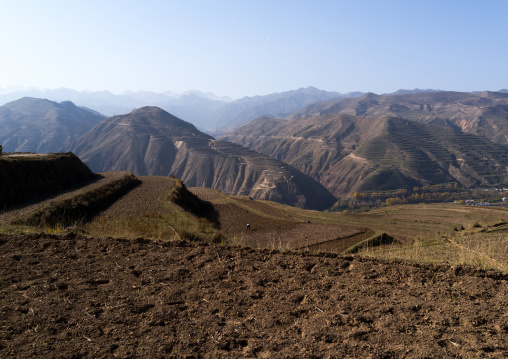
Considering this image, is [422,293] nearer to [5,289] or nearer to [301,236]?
[5,289]

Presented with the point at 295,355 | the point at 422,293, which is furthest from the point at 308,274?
the point at 295,355

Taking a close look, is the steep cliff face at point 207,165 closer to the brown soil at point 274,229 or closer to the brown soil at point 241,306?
the brown soil at point 274,229

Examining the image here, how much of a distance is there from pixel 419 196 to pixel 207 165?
10707 centimetres

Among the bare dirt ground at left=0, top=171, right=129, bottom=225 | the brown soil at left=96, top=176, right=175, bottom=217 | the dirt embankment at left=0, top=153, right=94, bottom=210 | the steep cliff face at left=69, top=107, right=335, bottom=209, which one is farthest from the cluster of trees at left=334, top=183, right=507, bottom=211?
the bare dirt ground at left=0, top=171, right=129, bottom=225

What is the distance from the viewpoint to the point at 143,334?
197 inches

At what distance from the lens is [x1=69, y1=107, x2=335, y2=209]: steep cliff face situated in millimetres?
144125

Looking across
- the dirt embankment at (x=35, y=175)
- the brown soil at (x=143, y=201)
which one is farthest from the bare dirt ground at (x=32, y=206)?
the brown soil at (x=143, y=201)

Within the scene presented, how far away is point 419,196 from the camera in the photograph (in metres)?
147

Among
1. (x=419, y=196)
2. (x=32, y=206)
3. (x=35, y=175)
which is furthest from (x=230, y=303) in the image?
(x=419, y=196)

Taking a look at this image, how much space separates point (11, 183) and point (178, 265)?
22.6m

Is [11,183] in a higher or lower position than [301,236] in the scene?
higher

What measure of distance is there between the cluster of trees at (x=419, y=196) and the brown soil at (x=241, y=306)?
135764 millimetres

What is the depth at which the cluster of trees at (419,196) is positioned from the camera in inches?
5602

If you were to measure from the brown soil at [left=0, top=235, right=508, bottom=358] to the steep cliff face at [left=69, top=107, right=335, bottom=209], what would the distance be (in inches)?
5011
